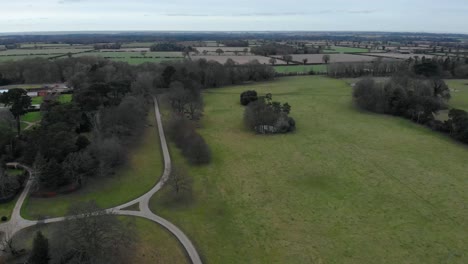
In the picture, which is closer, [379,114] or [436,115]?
[436,115]

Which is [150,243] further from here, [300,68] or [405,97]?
[300,68]

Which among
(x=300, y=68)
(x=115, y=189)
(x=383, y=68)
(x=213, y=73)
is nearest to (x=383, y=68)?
(x=383, y=68)

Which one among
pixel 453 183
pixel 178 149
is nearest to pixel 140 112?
pixel 178 149

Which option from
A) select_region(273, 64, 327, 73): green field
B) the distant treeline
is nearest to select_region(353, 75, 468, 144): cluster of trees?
select_region(273, 64, 327, 73): green field

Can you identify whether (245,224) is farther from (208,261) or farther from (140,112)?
(140,112)

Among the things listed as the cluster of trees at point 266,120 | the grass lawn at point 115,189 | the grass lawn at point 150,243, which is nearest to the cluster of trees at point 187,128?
the grass lawn at point 115,189

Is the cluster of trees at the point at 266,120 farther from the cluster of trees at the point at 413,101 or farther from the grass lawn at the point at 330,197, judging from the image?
the cluster of trees at the point at 413,101

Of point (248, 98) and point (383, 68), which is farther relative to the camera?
point (383, 68)
